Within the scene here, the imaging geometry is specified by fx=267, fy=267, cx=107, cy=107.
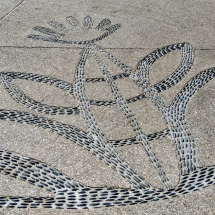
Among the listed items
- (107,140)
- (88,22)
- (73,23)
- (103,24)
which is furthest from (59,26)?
(107,140)

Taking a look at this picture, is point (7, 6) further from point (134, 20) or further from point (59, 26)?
point (134, 20)

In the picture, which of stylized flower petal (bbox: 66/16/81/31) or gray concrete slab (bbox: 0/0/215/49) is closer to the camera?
gray concrete slab (bbox: 0/0/215/49)

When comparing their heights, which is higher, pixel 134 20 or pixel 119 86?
pixel 134 20

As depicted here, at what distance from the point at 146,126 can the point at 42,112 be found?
0.91 metres

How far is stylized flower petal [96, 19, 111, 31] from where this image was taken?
145 inches

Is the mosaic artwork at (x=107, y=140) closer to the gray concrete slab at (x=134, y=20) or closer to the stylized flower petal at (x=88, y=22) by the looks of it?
the gray concrete slab at (x=134, y=20)

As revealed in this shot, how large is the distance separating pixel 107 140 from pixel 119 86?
2.42 feet

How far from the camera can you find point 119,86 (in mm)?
2633

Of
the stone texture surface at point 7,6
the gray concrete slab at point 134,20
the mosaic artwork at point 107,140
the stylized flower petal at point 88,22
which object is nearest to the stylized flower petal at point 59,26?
the gray concrete slab at point 134,20

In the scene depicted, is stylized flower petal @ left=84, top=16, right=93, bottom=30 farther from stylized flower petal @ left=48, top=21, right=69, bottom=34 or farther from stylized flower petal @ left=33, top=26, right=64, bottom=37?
stylized flower petal @ left=33, top=26, right=64, bottom=37

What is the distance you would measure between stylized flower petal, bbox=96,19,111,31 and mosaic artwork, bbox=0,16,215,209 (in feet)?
2.01

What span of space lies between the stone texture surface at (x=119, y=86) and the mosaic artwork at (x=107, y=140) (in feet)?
0.15

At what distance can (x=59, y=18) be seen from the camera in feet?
13.1

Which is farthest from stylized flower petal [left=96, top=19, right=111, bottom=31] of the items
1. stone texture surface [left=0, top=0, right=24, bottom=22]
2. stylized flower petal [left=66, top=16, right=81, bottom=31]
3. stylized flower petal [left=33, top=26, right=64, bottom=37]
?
stone texture surface [left=0, top=0, right=24, bottom=22]
